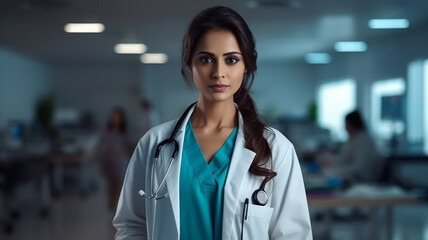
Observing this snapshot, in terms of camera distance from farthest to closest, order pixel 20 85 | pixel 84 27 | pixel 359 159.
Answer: pixel 20 85
pixel 84 27
pixel 359 159

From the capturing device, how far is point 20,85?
12.6 metres

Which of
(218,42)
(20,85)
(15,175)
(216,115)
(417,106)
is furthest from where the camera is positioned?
(20,85)

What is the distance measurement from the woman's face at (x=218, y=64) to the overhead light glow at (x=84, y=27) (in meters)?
7.09

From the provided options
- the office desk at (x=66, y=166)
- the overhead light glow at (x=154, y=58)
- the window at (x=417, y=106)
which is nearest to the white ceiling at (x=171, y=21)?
the window at (x=417, y=106)

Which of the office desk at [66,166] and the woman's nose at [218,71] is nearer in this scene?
the woman's nose at [218,71]

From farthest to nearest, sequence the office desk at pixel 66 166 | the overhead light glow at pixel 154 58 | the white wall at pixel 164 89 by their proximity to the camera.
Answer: the white wall at pixel 164 89
the overhead light glow at pixel 154 58
the office desk at pixel 66 166

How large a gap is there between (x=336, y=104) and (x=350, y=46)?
3.17 meters

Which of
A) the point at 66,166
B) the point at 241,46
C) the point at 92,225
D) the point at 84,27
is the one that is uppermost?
the point at 84,27

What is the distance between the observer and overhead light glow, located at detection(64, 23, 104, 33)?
814cm

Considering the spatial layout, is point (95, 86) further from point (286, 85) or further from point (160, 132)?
point (160, 132)

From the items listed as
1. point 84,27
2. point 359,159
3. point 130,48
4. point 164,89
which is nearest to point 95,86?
point 164,89

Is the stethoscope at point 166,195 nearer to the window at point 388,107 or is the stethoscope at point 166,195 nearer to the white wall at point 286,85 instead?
the window at point 388,107

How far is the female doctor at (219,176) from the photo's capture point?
1378mm

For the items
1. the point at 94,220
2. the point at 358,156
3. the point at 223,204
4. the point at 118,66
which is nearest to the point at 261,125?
the point at 223,204
